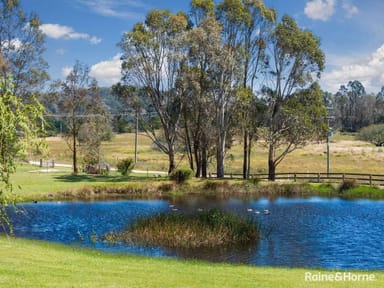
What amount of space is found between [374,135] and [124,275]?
133304mm

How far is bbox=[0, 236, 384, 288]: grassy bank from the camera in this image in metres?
13.2

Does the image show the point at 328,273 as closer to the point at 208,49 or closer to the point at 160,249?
the point at 160,249

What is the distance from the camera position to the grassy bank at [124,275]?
1322cm

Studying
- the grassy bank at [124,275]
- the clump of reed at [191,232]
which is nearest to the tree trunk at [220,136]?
the clump of reed at [191,232]

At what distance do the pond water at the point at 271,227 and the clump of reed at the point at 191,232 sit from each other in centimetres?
92

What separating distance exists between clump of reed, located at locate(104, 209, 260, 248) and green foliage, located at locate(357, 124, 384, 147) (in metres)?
110

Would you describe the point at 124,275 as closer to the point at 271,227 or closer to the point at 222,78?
the point at 271,227

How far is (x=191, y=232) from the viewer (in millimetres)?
25625

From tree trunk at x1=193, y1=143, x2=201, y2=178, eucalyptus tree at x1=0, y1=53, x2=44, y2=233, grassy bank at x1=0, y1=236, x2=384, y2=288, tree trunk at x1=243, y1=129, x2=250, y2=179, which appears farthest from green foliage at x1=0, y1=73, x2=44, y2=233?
tree trunk at x1=243, y1=129, x2=250, y2=179

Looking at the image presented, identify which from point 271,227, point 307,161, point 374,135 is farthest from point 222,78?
point 374,135

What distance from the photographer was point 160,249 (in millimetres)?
24250

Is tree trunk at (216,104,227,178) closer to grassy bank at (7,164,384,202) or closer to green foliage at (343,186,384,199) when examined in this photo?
grassy bank at (7,164,384,202)

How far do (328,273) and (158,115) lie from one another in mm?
43507

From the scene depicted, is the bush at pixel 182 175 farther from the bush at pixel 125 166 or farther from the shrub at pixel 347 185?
the shrub at pixel 347 185
